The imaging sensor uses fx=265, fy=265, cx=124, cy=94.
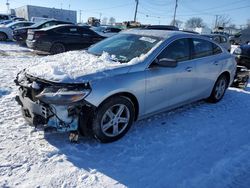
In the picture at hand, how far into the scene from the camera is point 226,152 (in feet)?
12.9

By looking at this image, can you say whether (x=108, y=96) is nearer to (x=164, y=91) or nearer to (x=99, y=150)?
(x=99, y=150)

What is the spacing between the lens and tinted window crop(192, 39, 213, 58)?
520cm

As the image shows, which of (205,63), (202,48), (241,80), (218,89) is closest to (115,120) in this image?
(205,63)

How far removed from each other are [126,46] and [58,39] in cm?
817

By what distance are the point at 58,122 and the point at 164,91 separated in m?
1.86

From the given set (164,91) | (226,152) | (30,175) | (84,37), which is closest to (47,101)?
(30,175)

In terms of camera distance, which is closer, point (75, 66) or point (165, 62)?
point (75, 66)

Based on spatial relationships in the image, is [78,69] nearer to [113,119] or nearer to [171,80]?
[113,119]

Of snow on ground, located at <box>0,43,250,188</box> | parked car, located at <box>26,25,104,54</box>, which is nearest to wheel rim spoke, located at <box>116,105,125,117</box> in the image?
snow on ground, located at <box>0,43,250,188</box>

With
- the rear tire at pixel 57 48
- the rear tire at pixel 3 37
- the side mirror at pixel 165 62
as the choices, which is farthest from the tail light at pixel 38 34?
the side mirror at pixel 165 62

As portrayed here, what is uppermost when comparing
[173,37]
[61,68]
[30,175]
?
[173,37]

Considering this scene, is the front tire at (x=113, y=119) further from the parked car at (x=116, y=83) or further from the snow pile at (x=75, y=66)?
the snow pile at (x=75, y=66)

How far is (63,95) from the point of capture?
336 centimetres

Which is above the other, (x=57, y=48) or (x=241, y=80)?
(x=57, y=48)
